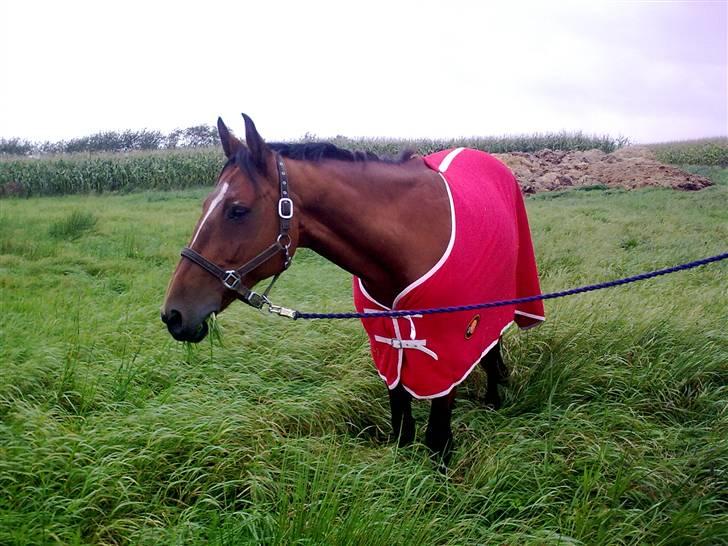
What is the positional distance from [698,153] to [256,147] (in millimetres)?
20427

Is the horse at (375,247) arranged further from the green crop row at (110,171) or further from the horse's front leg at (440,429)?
the green crop row at (110,171)

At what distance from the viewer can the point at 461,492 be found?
2.36 metres

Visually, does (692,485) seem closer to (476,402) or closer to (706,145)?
(476,402)

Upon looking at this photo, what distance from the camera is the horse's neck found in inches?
85.0

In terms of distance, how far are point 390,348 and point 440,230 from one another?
0.58 meters

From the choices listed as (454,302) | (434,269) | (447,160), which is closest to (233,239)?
(434,269)

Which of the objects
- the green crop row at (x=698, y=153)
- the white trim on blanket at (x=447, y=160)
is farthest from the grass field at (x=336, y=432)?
the green crop row at (x=698, y=153)

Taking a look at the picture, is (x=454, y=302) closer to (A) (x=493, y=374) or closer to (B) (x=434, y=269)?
(B) (x=434, y=269)

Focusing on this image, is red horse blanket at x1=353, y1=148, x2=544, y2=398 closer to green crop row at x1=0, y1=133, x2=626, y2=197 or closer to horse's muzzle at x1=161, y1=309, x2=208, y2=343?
horse's muzzle at x1=161, y1=309, x2=208, y2=343

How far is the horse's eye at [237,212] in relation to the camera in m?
1.96

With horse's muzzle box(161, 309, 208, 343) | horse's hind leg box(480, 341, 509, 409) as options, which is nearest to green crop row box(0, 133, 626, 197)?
horse's hind leg box(480, 341, 509, 409)

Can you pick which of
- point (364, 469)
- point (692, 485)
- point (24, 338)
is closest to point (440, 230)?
point (364, 469)

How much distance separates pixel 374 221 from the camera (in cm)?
223

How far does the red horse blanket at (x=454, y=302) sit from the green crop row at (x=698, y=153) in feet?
59.3
